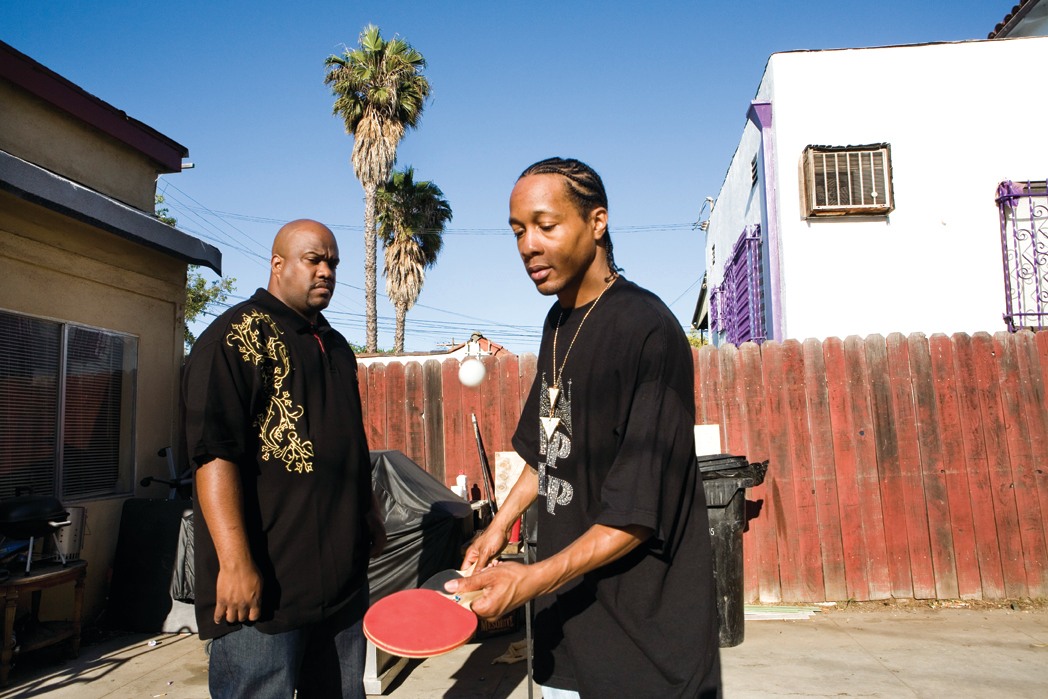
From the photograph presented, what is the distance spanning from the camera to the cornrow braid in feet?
6.14

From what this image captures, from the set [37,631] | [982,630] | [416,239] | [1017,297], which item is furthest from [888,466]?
[416,239]

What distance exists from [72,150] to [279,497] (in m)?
5.73

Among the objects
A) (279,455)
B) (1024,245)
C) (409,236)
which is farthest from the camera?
(409,236)

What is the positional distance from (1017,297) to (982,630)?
4.45 meters

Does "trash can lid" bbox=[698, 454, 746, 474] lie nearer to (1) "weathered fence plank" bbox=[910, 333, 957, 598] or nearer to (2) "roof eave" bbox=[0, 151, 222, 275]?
(1) "weathered fence plank" bbox=[910, 333, 957, 598]

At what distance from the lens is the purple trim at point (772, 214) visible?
904cm

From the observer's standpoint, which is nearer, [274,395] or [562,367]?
[562,367]

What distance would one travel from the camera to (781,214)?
8898 millimetres

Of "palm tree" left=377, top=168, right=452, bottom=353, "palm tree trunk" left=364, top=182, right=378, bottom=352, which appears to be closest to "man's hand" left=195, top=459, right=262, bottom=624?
"palm tree trunk" left=364, top=182, right=378, bottom=352

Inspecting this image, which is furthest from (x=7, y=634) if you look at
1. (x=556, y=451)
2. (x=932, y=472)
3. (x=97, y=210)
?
(x=932, y=472)

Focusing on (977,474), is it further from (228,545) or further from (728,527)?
(228,545)

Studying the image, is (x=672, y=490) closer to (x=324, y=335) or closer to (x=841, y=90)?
(x=324, y=335)

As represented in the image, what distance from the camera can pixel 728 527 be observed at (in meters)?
5.80

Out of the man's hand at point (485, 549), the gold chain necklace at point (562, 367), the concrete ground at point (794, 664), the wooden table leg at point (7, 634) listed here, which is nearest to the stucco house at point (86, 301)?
the wooden table leg at point (7, 634)
